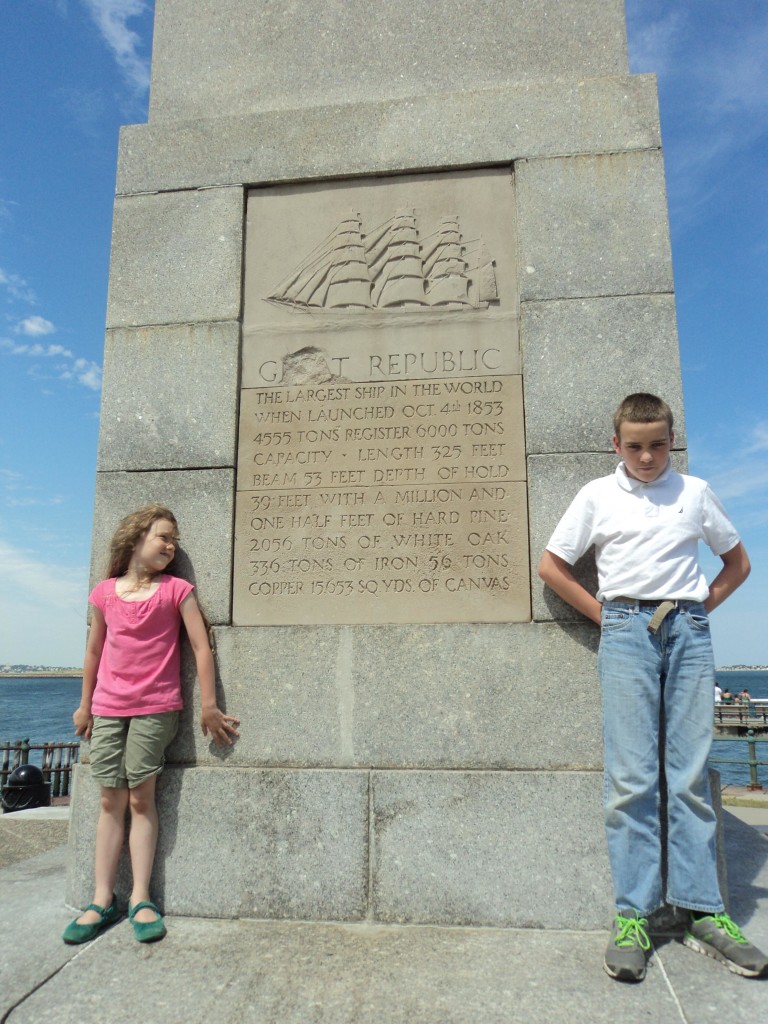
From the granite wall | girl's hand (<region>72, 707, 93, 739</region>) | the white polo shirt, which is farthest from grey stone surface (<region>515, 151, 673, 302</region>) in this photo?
girl's hand (<region>72, 707, 93, 739</region>)

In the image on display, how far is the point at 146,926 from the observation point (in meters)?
3.14

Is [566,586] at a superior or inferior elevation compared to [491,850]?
superior

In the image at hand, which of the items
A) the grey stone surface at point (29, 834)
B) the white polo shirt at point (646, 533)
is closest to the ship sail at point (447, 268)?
the white polo shirt at point (646, 533)

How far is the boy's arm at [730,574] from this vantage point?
3.26 meters

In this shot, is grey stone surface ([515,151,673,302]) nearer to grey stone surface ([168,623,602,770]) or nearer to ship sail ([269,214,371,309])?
ship sail ([269,214,371,309])

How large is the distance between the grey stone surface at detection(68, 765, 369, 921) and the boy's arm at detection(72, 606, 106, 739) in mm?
371

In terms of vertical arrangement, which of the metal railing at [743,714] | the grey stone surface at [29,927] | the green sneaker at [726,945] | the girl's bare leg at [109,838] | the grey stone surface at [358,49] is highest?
the grey stone surface at [358,49]

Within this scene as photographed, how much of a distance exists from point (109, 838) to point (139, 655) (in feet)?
2.67

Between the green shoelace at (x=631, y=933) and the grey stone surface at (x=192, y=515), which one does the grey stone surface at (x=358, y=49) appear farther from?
the green shoelace at (x=631, y=933)

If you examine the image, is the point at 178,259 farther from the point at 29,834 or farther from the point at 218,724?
the point at 29,834

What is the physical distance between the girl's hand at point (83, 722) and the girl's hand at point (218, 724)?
54 cm

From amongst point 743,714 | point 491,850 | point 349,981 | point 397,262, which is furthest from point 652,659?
point 743,714

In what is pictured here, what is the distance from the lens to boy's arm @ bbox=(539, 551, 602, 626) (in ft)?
11.0

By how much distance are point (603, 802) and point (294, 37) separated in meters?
4.57
